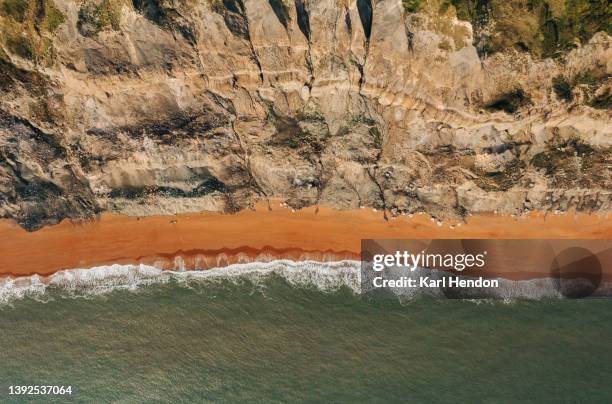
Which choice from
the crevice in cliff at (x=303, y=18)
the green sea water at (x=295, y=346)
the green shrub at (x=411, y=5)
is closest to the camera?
the green shrub at (x=411, y=5)

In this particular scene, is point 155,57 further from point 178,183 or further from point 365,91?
point 365,91

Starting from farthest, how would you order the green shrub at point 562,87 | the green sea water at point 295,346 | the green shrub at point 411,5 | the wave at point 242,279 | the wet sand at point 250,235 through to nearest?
the wave at point 242,279
the wet sand at point 250,235
the green sea water at point 295,346
the green shrub at point 562,87
the green shrub at point 411,5

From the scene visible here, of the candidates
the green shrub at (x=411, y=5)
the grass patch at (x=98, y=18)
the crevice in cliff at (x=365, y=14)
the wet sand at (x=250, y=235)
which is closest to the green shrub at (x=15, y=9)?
the grass patch at (x=98, y=18)

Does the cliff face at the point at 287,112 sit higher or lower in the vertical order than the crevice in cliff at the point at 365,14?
lower

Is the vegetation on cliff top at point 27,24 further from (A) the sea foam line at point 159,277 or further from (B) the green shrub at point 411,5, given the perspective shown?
(B) the green shrub at point 411,5

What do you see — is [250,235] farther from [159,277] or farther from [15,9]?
[15,9]

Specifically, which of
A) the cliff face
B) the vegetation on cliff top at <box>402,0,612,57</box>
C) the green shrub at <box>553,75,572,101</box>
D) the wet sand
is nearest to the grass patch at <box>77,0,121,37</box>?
the cliff face

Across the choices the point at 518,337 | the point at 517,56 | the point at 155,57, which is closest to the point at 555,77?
the point at 517,56

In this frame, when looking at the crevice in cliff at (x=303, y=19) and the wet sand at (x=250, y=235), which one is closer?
the crevice in cliff at (x=303, y=19)
